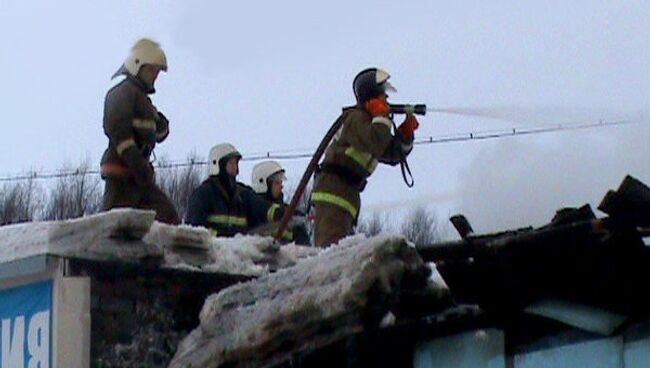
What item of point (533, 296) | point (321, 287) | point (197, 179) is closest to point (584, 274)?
point (533, 296)

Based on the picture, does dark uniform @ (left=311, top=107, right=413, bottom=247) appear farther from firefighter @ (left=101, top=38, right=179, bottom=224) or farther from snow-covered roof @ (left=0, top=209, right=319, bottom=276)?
snow-covered roof @ (left=0, top=209, right=319, bottom=276)

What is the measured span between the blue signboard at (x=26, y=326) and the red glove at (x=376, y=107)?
288 centimetres

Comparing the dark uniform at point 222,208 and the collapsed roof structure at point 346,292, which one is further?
the dark uniform at point 222,208

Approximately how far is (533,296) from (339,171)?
471 cm

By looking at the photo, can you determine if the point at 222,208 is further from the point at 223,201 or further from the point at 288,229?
the point at 288,229

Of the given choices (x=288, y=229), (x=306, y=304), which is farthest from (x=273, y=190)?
(x=306, y=304)

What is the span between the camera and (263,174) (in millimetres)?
13891

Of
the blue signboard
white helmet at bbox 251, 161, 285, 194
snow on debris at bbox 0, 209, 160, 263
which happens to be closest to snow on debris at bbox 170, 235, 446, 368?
snow on debris at bbox 0, 209, 160, 263

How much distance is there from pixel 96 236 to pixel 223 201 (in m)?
2.87

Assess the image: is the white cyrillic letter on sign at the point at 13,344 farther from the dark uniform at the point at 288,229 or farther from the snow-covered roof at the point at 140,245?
the dark uniform at the point at 288,229

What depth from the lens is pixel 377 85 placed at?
38.6 ft

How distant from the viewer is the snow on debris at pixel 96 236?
9.70 metres

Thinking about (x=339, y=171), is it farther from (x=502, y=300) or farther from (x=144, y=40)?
(x=502, y=300)

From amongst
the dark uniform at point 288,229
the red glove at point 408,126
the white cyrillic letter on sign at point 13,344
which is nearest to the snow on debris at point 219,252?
the white cyrillic letter on sign at point 13,344
